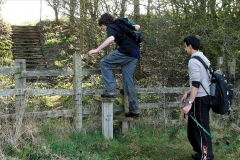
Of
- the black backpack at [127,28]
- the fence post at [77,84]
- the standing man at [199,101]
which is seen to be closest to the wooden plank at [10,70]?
the fence post at [77,84]

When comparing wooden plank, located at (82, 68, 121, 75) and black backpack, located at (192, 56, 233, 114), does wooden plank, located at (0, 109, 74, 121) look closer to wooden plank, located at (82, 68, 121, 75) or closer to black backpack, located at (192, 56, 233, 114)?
wooden plank, located at (82, 68, 121, 75)

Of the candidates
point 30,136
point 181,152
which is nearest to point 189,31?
point 181,152

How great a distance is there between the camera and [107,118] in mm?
6070

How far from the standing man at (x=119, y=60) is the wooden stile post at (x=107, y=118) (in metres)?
0.19

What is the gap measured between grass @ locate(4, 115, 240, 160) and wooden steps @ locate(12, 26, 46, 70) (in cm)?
965

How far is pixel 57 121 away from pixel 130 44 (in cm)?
207

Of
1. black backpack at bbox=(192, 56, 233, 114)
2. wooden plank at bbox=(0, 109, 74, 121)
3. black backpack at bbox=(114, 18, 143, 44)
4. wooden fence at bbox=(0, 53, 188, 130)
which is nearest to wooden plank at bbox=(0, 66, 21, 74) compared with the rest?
wooden fence at bbox=(0, 53, 188, 130)

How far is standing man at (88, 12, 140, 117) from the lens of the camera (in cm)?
577

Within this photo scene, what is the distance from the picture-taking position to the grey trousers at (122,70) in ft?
19.2

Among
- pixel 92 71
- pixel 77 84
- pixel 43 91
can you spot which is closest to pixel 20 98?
pixel 43 91

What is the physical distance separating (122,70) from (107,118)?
0.95 meters

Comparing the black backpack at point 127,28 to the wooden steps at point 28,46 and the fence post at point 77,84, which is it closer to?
the fence post at point 77,84

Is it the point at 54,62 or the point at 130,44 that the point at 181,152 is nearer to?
the point at 130,44

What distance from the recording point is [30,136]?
543 centimetres
